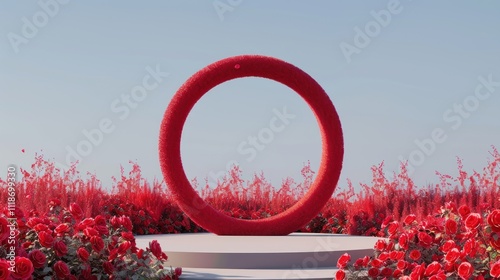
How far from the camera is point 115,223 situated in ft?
15.9

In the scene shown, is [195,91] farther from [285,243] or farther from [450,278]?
[450,278]

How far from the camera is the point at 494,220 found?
4.19 m

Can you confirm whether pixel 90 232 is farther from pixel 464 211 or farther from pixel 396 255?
pixel 464 211

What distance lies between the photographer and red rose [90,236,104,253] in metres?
4.34

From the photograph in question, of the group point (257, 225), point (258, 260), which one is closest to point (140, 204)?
point (257, 225)

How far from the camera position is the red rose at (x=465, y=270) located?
411cm

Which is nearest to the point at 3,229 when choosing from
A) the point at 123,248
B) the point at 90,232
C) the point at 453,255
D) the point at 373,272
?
the point at 90,232

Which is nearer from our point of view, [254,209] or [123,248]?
[123,248]

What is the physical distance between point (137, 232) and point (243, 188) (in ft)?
6.96

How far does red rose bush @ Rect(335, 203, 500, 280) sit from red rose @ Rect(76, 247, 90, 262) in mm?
1988

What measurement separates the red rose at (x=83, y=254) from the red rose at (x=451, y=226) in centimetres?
300

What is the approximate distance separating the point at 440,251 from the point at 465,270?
34.0 inches

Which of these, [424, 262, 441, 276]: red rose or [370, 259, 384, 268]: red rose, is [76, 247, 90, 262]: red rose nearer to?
[370, 259, 384, 268]: red rose
